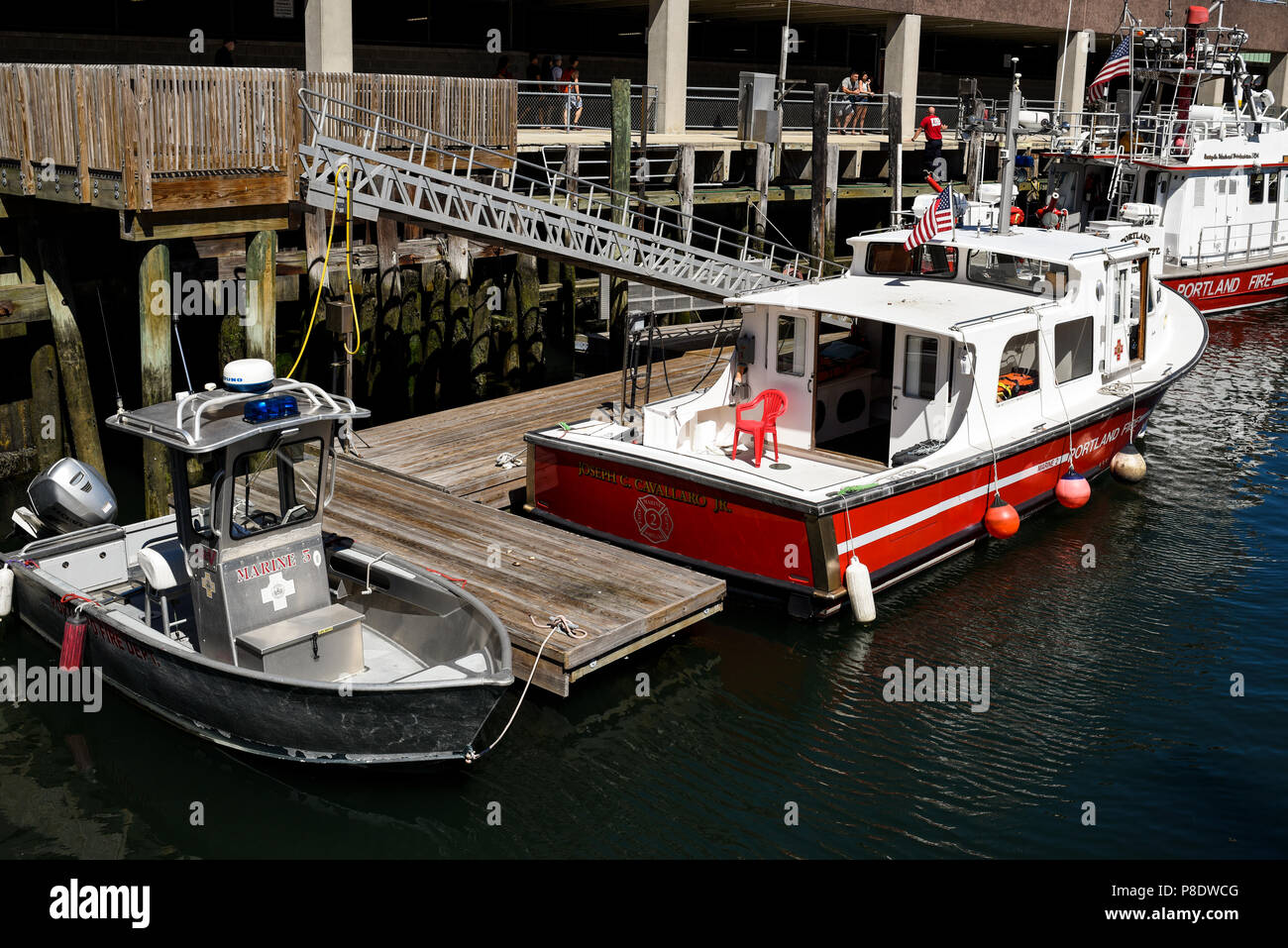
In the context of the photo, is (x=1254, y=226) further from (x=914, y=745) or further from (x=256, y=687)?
(x=256, y=687)

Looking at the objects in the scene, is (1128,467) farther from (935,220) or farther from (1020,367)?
(935,220)

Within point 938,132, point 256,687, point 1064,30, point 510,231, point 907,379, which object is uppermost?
point 1064,30

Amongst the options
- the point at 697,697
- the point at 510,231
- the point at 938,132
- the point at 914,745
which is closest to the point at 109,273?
the point at 510,231

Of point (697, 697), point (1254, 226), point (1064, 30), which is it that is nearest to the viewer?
point (697, 697)

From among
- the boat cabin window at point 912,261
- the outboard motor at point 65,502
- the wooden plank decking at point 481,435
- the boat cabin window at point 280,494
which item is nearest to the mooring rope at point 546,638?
the boat cabin window at point 280,494

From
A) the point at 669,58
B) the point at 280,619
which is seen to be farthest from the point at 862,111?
the point at 280,619

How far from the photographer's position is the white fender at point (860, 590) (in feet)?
36.8

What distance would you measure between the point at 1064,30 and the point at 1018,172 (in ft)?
45.6

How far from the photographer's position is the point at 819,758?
9.58 m

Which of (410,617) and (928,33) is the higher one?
(928,33)

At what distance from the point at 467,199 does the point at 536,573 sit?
5318 millimetres

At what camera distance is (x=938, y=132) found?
2509 cm
